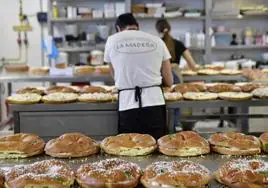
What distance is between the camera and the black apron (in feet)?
11.2

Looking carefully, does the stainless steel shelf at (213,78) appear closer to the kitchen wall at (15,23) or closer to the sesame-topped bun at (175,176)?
the kitchen wall at (15,23)

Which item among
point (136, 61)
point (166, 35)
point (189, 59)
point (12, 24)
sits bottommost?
point (189, 59)

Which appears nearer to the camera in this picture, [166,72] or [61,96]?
[166,72]

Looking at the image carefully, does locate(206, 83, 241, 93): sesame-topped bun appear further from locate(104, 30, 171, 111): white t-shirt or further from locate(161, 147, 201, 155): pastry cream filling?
locate(161, 147, 201, 155): pastry cream filling

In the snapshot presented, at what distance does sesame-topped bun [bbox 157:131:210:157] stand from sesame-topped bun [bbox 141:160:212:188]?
1.02ft

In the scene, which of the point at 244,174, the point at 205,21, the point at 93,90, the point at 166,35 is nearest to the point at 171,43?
the point at 166,35

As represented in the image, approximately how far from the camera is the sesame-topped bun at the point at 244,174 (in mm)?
1662

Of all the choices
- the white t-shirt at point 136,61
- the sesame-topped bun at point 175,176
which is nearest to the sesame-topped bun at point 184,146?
the sesame-topped bun at point 175,176

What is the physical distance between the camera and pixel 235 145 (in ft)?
7.02

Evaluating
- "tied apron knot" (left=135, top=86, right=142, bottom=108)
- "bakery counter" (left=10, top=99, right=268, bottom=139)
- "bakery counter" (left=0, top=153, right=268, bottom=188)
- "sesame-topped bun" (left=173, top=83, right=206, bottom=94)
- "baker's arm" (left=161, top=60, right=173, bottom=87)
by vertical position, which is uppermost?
"baker's arm" (left=161, top=60, right=173, bottom=87)

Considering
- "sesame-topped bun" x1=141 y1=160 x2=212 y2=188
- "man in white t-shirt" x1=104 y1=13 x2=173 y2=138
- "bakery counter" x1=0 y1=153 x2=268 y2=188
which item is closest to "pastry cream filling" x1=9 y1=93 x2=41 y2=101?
"man in white t-shirt" x1=104 y1=13 x2=173 y2=138

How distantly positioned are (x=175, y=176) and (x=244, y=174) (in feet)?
0.89

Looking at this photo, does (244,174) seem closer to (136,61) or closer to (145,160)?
(145,160)

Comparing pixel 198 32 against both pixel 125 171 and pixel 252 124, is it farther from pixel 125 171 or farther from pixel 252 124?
pixel 125 171
